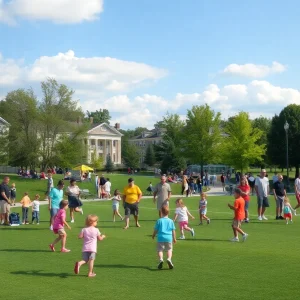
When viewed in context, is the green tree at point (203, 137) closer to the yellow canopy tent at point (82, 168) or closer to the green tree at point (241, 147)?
the green tree at point (241, 147)

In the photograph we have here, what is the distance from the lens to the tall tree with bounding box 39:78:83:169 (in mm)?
59250

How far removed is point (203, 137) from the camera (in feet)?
230

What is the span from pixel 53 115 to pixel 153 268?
167 ft

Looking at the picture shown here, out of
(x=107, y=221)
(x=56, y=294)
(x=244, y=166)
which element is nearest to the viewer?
(x=56, y=294)

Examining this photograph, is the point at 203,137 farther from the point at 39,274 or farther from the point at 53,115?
the point at 39,274

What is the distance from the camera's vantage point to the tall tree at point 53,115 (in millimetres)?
59250

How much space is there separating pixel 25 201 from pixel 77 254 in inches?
356

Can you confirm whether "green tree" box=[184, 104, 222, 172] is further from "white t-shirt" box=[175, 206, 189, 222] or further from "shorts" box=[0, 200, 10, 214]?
"white t-shirt" box=[175, 206, 189, 222]

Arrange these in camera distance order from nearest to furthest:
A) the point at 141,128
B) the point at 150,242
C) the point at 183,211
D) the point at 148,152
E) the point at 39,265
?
the point at 39,265, the point at 150,242, the point at 183,211, the point at 148,152, the point at 141,128

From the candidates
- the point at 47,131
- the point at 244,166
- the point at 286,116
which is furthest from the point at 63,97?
the point at 286,116

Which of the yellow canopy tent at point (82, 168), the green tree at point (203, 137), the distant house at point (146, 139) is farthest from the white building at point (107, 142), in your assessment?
the yellow canopy tent at point (82, 168)

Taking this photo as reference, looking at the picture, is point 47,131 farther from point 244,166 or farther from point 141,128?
point 141,128

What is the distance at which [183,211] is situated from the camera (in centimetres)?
1495

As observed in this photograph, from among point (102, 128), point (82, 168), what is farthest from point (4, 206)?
point (102, 128)
